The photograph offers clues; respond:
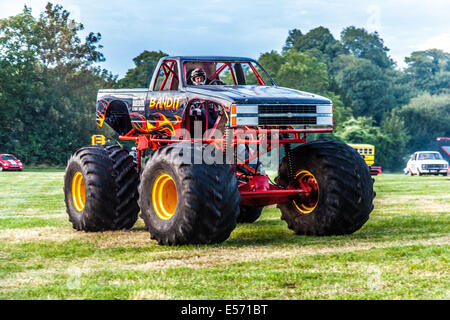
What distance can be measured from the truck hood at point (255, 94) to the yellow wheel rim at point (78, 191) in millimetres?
2963

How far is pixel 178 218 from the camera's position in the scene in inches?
381

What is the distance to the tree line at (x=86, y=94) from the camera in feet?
246

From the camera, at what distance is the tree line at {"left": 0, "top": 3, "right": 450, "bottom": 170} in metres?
75.1

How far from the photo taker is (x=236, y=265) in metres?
8.30

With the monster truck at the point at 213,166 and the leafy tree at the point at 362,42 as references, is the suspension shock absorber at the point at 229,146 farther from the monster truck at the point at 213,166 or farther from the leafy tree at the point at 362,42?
the leafy tree at the point at 362,42

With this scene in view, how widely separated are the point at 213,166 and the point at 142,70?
293ft

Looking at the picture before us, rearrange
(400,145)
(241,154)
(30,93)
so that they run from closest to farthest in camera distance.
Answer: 1. (241,154)
2. (30,93)
3. (400,145)

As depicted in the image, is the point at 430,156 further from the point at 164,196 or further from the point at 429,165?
the point at 164,196

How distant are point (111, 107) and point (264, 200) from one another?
4046mm

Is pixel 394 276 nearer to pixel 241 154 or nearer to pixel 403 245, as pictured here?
pixel 403 245

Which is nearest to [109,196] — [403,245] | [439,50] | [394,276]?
[403,245]

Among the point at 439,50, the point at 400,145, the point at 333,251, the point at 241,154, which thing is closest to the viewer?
the point at 333,251

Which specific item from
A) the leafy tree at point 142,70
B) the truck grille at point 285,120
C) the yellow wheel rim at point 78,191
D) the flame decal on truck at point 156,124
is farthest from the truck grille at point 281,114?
the leafy tree at point 142,70

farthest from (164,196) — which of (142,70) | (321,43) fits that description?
(321,43)
